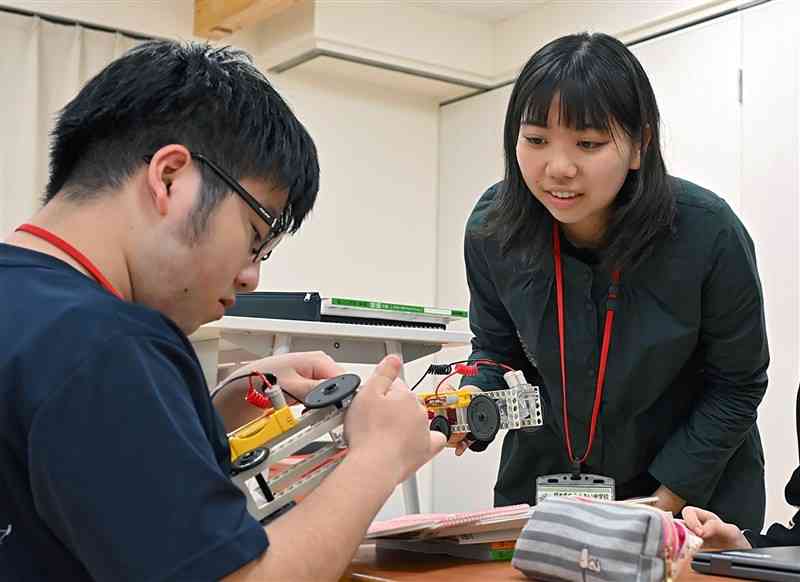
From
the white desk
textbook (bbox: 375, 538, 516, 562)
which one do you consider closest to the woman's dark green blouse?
textbook (bbox: 375, 538, 516, 562)

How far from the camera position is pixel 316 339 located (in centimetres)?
260

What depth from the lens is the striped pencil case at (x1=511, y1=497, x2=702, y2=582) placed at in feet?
2.82

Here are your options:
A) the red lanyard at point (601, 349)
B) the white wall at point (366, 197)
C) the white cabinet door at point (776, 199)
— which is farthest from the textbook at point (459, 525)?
the white wall at point (366, 197)

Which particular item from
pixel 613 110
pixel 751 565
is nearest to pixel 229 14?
pixel 613 110

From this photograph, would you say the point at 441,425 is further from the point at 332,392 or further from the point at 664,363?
the point at 664,363

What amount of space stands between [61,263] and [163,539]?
0.77 ft

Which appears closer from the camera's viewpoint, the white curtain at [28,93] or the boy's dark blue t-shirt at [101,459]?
the boy's dark blue t-shirt at [101,459]

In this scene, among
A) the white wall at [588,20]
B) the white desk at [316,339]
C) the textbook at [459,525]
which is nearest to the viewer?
the textbook at [459,525]

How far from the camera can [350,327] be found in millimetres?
2521

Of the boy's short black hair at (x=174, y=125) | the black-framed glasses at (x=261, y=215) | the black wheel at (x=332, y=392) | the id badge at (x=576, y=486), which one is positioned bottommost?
the id badge at (x=576, y=486)

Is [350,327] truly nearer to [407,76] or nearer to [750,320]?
[750,320]

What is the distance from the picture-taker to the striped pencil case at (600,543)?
2.82 ft

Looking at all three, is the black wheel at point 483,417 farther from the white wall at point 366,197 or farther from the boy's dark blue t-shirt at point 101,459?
the white wall at point 366,197

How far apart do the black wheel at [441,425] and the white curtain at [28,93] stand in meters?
2.87
